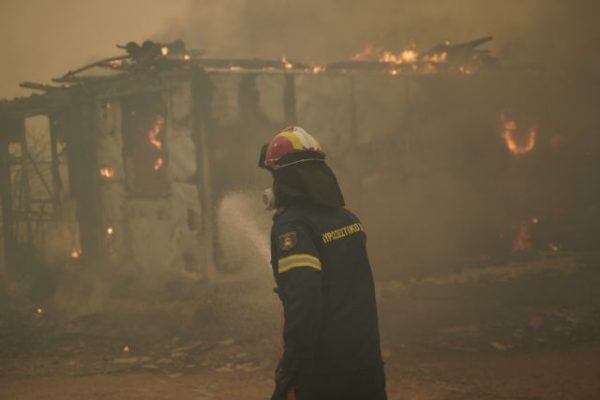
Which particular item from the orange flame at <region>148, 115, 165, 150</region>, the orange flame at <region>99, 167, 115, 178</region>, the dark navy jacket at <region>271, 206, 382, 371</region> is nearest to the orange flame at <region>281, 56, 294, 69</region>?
the orange flame at <region>148, 115, 165, 150</region>

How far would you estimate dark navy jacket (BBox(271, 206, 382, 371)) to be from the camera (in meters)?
2.74

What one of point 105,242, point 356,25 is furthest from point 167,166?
point 356,25

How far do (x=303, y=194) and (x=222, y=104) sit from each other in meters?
7.49

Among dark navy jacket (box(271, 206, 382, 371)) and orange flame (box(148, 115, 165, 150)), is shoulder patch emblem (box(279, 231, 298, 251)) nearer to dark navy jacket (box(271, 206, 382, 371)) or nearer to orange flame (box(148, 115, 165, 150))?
dark navy jacket (box(271, 206, 382, 371))

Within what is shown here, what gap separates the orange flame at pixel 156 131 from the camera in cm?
1055

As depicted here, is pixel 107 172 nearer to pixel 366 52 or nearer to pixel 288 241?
pixel 288 241

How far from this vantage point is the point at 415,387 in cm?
608

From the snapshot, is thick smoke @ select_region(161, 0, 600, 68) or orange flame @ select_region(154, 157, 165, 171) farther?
thick smoke @ select_region(161, 0, 600, 68)

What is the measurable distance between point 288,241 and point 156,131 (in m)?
8.38

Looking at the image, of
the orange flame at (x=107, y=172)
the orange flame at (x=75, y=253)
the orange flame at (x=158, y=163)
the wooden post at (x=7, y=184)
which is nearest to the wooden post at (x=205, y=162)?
the orange flame at (x=158, y=163)

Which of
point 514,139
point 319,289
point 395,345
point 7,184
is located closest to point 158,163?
point 395,345

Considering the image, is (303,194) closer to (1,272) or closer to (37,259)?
(37,259)

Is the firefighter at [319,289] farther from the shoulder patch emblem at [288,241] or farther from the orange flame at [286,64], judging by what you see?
the orange flame at [286,64]

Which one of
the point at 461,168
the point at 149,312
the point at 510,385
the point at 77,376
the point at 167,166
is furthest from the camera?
the point at 461,168
